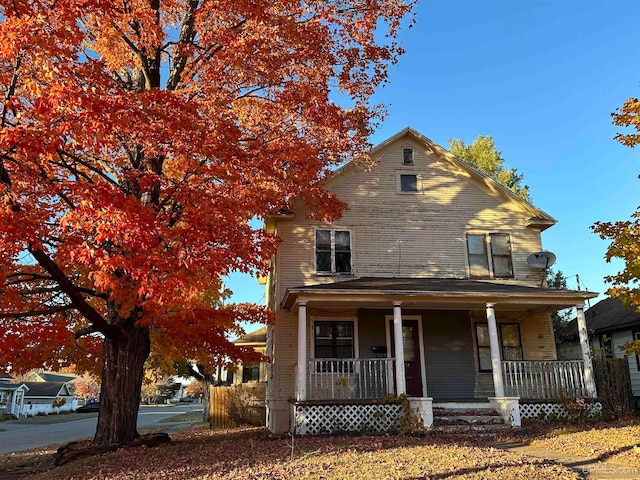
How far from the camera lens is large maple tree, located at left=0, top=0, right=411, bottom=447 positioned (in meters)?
7.67

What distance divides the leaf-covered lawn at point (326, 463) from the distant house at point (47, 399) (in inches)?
2059

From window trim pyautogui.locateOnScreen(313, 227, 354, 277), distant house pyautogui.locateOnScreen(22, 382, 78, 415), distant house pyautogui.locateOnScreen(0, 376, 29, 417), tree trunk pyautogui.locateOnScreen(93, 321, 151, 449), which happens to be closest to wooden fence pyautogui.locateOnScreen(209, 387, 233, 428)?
window trim pyautogui.locateOnScreen(313, 227, 354, 277)

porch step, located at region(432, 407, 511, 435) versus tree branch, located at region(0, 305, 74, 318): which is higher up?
tree branch, located at region(0, 305, 74, 318)

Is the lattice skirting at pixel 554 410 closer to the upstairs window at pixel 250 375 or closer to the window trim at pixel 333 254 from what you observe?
the window trim at pixel 333 254

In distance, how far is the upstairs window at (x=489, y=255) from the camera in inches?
664

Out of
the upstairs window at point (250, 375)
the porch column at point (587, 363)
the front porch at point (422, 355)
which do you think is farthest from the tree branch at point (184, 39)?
the upstairs window at point (250, 375)

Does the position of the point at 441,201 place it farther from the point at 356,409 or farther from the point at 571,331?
the point at 571,331

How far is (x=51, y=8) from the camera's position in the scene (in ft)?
25.1

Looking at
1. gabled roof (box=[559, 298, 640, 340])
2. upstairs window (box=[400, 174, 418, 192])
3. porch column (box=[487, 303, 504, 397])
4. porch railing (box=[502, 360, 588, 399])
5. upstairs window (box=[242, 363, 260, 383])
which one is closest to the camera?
porch column (box=[487, 303, 504, 397])

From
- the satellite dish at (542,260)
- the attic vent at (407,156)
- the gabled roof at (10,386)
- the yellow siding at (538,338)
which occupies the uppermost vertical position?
the attic vent at (407,156)

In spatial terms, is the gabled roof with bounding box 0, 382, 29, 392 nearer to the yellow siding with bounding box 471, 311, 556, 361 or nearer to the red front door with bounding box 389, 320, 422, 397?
the red front door with bounding box 389, 320, 422, 397

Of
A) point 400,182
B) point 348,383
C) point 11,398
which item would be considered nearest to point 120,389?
point 348,383

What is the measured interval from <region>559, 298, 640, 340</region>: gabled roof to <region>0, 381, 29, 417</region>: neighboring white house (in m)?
49.6

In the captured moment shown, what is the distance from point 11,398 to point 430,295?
5187 cm
